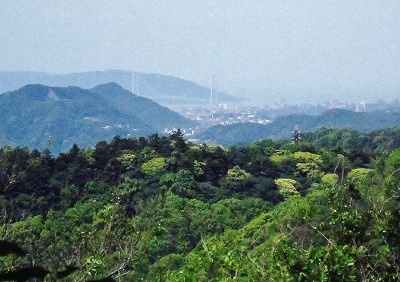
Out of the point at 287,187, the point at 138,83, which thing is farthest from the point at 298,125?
the point at 138,83

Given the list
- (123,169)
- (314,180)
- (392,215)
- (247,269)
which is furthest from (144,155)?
(392,215)

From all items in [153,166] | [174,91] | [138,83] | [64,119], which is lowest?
[174,91]

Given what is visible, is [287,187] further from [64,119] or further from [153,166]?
[64,119]

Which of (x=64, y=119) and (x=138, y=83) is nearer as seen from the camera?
(x=64, y=119)

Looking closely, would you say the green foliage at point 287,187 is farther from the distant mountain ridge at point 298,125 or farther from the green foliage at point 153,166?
the distant mountain ridge at point 298,125

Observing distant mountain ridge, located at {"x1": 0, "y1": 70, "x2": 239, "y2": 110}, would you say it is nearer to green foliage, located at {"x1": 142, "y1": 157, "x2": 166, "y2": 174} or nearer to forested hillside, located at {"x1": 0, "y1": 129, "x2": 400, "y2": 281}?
forested hillside, located at {"x1": 0, "y1": 129, "x2": 400, "y2": 281}

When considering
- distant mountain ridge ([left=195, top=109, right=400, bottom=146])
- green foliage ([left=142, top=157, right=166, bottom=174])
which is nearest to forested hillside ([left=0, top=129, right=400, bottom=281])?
green foliage ([left=142, top=157, right=166, bottom=174])
